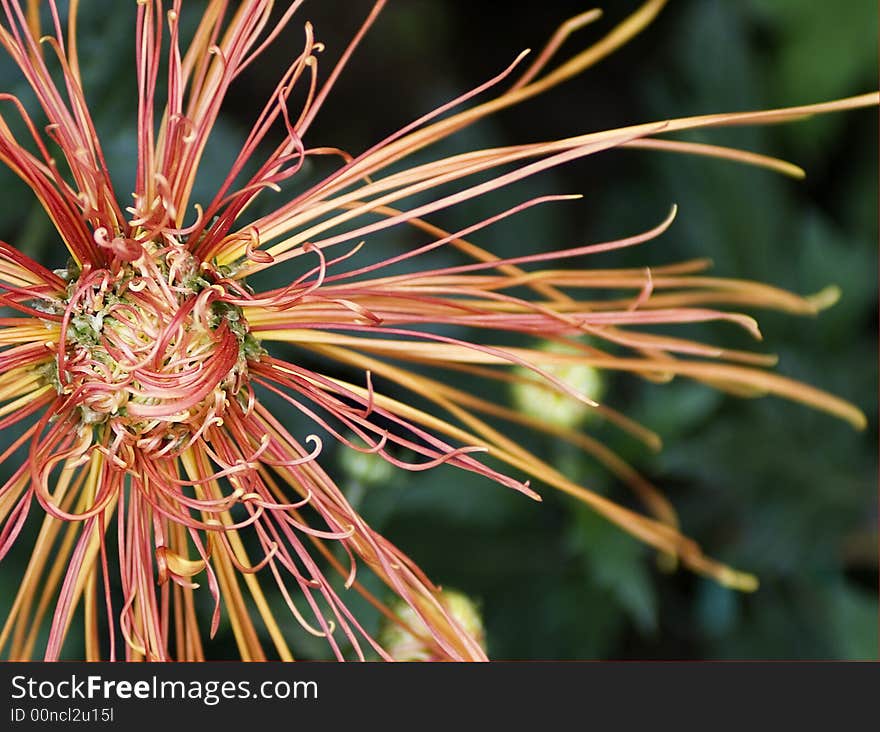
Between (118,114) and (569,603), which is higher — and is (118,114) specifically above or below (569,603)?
above

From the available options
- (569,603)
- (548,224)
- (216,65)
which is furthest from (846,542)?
(216,65)

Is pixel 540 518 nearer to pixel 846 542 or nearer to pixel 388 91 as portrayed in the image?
pixel 846 542

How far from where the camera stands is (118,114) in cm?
97

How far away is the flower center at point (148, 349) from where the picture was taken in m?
0.57

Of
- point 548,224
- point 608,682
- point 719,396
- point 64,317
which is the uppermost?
point 548,224

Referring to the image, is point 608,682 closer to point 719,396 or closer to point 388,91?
point 719,396

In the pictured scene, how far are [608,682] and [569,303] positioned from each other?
1.02ft

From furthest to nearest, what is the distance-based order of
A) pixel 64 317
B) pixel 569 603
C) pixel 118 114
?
pixel 569 603
pixel 118 114
pixel 64 317

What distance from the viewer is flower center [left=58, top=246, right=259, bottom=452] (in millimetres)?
566

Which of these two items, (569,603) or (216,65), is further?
(569,603)

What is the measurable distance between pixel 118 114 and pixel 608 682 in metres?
0.70

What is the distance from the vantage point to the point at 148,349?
573 mm

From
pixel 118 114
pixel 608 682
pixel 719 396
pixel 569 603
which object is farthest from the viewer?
pixel 719 396

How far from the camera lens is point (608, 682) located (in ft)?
2.60
